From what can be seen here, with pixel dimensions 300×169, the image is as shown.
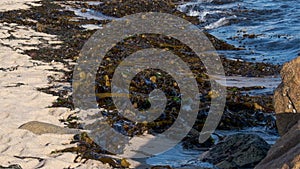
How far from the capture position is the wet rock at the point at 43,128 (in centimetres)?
503

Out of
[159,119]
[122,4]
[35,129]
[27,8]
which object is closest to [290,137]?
[159,119]

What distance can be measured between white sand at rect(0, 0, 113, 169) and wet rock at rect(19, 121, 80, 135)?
78mm

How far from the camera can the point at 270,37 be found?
12930mm

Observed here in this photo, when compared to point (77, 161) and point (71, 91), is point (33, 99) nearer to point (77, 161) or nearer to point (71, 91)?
point (71, 91)

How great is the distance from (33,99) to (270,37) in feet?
28.2

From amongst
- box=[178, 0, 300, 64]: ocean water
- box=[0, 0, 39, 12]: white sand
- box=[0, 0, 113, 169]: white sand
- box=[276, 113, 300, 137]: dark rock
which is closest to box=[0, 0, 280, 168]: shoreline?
box=[0, 0, 113, 169]: white sand

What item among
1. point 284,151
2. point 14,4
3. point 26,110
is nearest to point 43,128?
point 26,110

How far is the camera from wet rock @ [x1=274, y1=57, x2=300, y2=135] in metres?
Answer: 3.79

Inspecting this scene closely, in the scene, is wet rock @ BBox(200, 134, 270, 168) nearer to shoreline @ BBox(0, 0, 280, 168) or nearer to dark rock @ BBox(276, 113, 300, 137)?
dark rock @ BBox(276, 113, 300, 137)

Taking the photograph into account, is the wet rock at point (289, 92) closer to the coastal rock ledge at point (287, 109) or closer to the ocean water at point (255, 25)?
the coastal rock ledge at point (287, 109)

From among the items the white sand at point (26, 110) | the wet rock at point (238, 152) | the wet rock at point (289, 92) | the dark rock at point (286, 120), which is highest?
the wet rock at point (289, 92)

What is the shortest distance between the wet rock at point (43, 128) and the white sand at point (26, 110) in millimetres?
78

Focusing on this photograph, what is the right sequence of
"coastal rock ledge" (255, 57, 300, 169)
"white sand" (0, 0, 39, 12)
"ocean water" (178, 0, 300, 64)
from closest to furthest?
"coastal rock ledge" (255, 57, 300, 169) → "ocean water" (178, 0, 300, 64) → "white sand" (0, 0, 39, 12)

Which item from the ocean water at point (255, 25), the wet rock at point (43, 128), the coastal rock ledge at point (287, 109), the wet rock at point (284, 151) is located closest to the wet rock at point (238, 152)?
the coastal rock ledge at point (287, 109)
